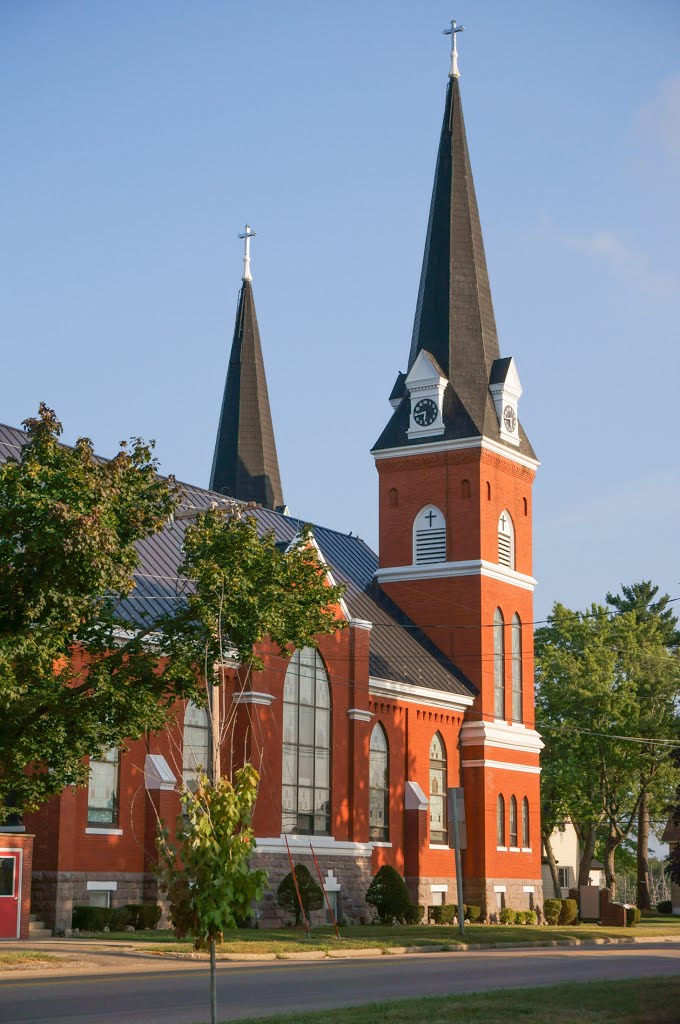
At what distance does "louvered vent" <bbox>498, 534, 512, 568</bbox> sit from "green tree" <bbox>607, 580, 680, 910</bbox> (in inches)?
736

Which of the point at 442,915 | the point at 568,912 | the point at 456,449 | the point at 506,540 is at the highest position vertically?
the point at 456,449

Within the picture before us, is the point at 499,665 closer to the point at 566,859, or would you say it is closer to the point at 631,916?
the point at 631,916

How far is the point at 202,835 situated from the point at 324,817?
29668 millimetres

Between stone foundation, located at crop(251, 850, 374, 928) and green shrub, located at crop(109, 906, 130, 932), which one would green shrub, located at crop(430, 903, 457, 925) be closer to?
stone foundation, located at crop(251, 850, 374, 928)

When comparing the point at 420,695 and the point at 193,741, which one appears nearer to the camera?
the point at 193,741

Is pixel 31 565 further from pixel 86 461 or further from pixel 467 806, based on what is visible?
pixel 467 806

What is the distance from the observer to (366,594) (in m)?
53.5

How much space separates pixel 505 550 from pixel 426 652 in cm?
536

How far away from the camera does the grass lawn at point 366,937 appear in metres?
29.5

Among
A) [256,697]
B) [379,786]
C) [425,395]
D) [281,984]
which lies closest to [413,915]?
[379,786]

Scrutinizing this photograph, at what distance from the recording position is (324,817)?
43.7 metres

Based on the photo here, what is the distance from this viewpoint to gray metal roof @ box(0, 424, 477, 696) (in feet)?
138

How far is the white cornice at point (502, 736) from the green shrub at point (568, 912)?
574cm

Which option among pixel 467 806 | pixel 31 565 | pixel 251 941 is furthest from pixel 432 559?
pixel 31 565
